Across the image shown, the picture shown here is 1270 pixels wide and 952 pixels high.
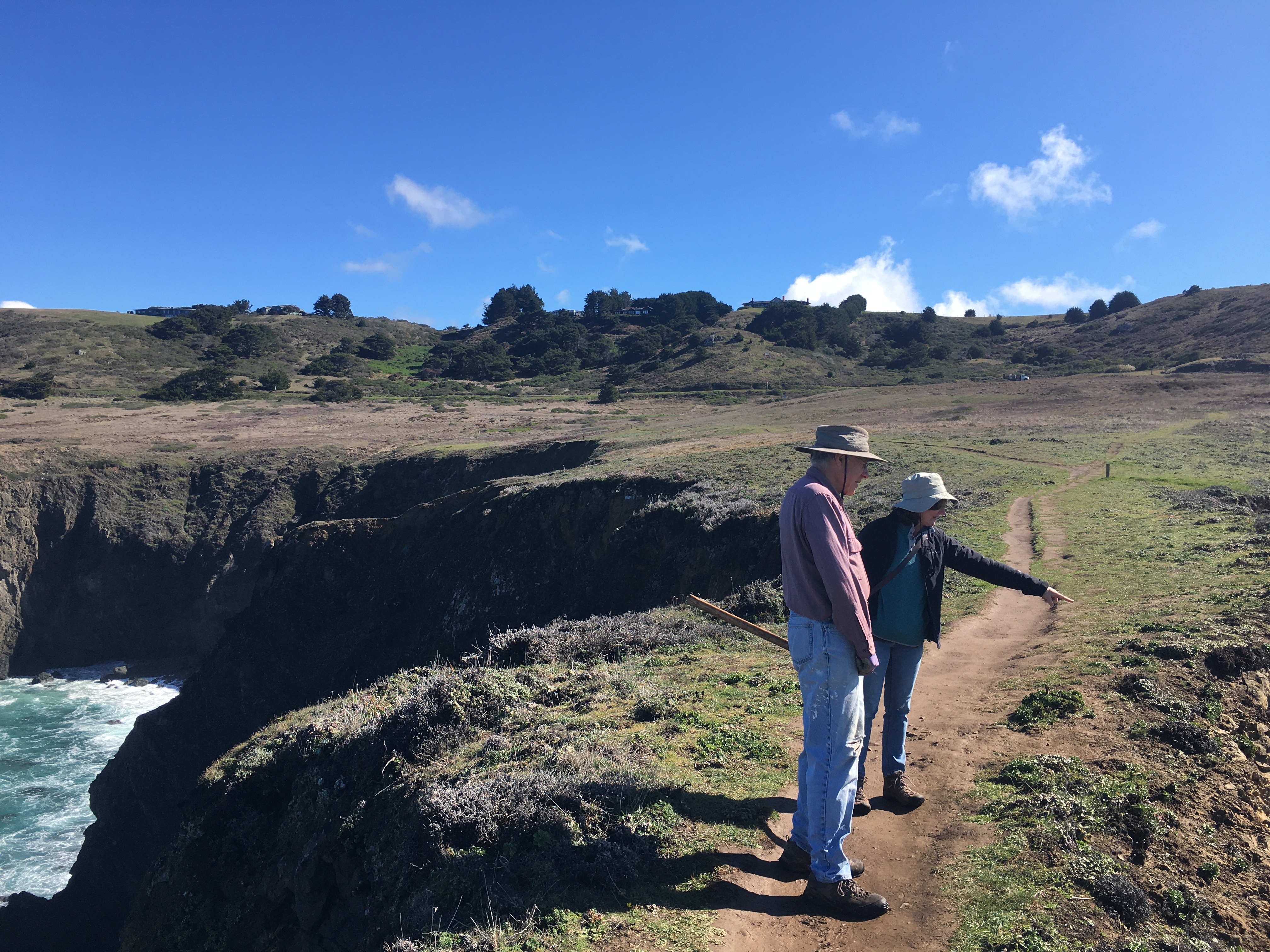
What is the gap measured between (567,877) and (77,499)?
4210cm

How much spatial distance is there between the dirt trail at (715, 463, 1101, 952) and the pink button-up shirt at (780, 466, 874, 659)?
1.51 metres

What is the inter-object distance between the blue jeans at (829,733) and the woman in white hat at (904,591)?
67cm

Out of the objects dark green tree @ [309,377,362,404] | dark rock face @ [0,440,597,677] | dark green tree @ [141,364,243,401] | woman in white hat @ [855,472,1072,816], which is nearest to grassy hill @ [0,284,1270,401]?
dark green tree @ [309,377,362,404]

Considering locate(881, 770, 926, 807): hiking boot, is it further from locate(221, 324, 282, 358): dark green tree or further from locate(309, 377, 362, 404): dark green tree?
locate(221, 324, 282, 358): dark green tree

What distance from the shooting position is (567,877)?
4449 mm

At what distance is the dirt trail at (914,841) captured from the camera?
3.93 metres

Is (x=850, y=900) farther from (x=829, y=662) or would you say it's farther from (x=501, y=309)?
(x=501, y=309)

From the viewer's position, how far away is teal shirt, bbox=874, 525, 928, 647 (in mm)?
4855

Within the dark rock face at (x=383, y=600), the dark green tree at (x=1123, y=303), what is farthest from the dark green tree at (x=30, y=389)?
the dark green tree at (x=1123, y=303)

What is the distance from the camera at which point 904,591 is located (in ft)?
15.9

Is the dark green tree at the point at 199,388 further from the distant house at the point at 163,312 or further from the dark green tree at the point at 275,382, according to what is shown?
the distant house at the point at 163,312

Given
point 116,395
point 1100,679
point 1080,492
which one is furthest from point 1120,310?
point 116,395

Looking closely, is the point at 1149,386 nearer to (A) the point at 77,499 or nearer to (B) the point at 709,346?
(B) the point at 709,346

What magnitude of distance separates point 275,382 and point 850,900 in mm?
75245
